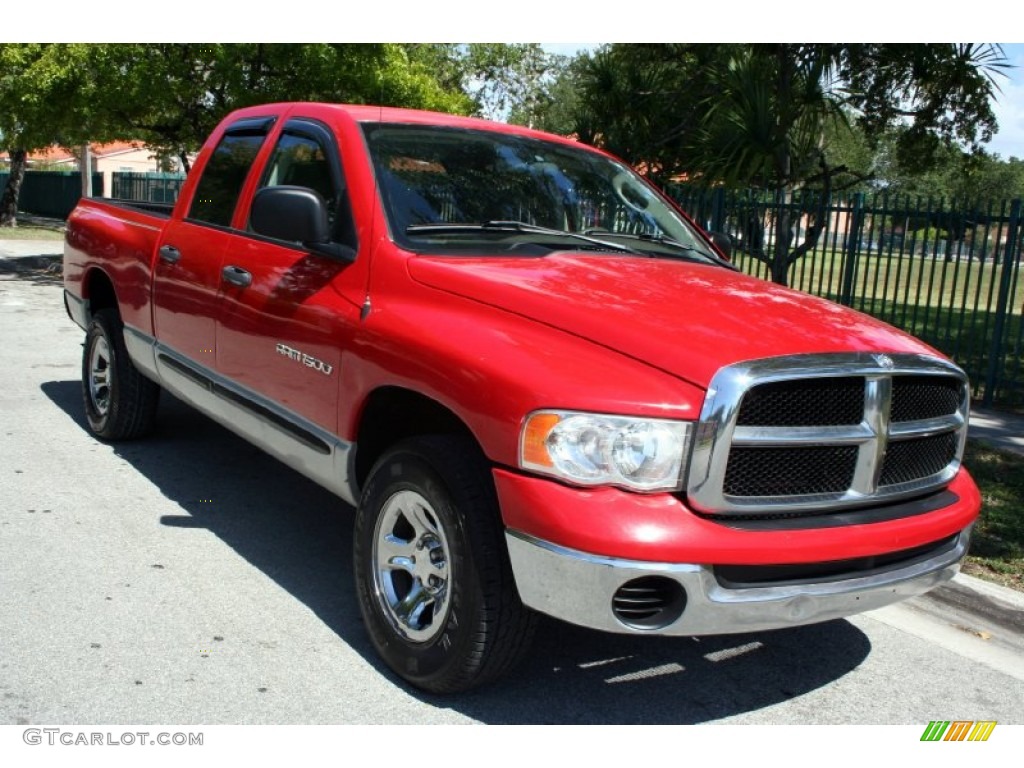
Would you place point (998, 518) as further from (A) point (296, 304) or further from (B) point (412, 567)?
(A) point (296, 304)

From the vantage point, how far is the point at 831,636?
4328mm

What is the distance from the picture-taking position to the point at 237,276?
15.4ft

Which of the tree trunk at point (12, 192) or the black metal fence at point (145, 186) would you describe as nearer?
the black metal fence at point (145, 186)

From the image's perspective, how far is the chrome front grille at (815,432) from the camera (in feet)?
9.84

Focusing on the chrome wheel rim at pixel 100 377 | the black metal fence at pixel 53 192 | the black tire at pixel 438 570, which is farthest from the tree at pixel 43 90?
the black metal fence at pixel 53 192

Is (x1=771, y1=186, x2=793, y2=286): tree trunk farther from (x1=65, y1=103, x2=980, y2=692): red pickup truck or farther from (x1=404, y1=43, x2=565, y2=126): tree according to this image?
(x1=404, y1=43, x2=565, y2=126): tree

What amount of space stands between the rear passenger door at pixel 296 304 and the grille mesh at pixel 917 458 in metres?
1.95

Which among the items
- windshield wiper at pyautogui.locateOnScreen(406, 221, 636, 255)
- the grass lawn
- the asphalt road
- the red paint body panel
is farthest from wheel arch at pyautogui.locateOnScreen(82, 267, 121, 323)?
the grass lawn

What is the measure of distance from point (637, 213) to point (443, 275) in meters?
1.56

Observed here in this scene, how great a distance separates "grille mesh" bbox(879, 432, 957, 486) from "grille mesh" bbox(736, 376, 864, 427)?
0.27 metres

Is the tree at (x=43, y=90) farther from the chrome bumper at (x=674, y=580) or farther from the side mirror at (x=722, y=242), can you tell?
the chrome bumper at (x=674, y=580)

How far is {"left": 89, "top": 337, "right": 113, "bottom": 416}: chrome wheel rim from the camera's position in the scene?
21.0 ft

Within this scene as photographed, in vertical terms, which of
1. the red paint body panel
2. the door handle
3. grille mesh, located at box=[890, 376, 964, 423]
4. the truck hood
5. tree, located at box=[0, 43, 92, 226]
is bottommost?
the red paint body panel

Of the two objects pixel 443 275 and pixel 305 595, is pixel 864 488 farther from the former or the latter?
pixel 305 595
